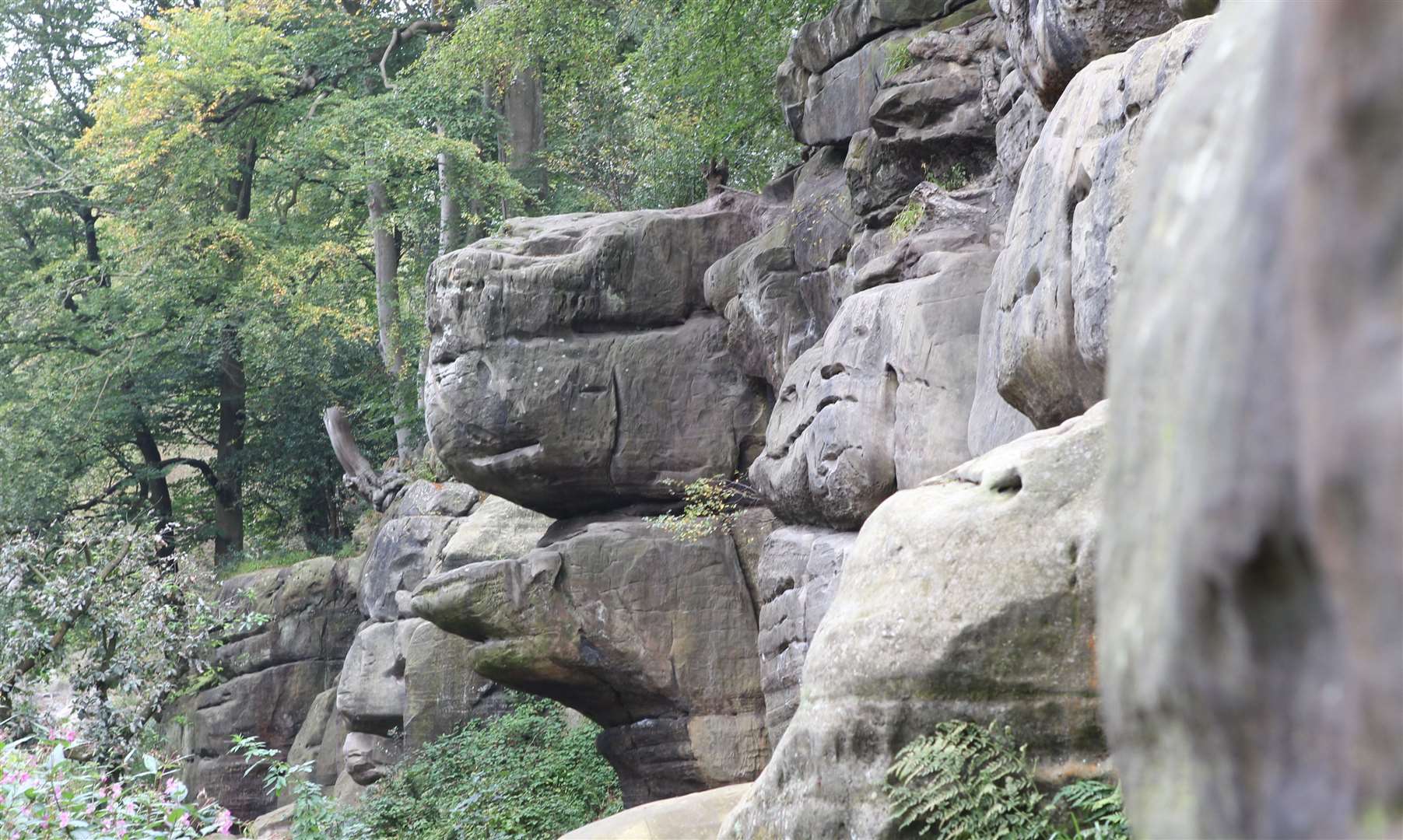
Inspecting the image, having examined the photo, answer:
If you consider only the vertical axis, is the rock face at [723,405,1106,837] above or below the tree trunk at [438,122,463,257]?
below

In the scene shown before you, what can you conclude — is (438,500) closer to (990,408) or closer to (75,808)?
(990,408)

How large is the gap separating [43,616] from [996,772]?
12.9m

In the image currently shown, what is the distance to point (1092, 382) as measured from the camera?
640 centimetres

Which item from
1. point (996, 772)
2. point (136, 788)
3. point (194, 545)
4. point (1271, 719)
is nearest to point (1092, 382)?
point (996, 772)

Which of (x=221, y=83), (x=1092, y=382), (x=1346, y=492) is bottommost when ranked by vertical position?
(x=1092, y=382)

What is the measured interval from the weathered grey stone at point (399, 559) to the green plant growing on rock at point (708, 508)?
5293 millimetres

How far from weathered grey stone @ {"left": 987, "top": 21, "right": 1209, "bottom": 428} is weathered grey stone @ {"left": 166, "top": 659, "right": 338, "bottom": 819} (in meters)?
16.4

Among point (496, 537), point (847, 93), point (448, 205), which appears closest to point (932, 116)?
point (847, 93)

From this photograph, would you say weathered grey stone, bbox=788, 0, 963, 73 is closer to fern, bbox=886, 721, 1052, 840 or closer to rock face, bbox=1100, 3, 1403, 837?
fern, bbox=886, 721, 1052, 840

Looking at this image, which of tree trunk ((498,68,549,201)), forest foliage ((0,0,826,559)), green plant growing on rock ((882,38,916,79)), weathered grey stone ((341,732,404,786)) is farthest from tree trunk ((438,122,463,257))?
green plant growing on rock ((882,38,916,79))

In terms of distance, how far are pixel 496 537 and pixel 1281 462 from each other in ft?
52.3

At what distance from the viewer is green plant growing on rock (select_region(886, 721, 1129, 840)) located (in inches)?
183

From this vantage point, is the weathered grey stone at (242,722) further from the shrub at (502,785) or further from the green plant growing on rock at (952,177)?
the green plant growing on rock at (952,177)

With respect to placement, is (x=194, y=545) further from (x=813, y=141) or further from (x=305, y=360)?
(x=813, y=141)
